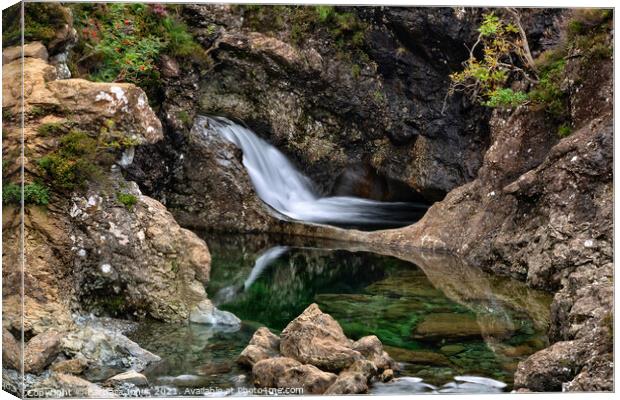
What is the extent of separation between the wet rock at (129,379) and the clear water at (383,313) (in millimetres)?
91

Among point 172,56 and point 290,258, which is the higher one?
point 172,56

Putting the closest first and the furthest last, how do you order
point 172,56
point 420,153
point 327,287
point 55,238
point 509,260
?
point 55,238 < point 327,287 < point 509,260 < point 172,56 < point 420,153

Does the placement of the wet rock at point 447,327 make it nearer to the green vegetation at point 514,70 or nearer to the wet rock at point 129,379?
the wet rock at point 129,379

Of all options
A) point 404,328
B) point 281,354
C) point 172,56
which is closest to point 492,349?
point 404,328

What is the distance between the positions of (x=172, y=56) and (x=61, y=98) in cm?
522

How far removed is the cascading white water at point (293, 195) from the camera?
1421cm

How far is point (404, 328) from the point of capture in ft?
26.6

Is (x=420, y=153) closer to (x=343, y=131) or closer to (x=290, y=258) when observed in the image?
(x=343, y=131)

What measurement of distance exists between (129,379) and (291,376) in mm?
1181

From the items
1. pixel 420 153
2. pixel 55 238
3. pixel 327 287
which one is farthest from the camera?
pixel 420 153

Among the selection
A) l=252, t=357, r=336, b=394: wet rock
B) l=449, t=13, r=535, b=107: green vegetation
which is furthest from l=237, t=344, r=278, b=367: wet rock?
l=449, t=13, r=535, b=107: green vegetation

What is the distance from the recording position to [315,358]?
6906 mm

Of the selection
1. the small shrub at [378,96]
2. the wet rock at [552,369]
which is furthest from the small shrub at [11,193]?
the small shrub at [378,96]

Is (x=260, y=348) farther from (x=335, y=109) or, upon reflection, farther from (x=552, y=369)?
Result: (x=335, y=109)
